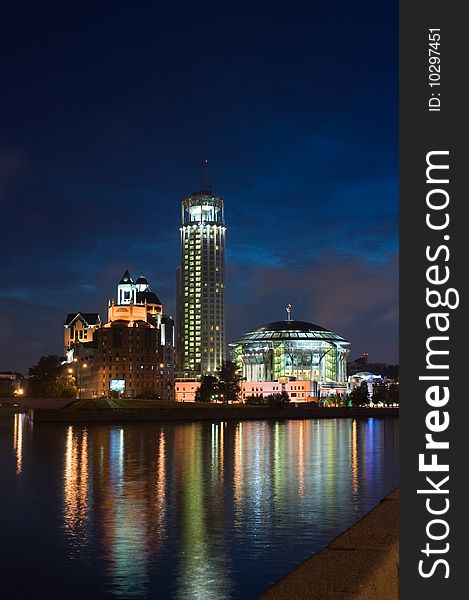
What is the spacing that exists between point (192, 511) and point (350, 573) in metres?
31.5

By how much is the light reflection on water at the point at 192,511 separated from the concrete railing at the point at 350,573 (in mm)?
13334

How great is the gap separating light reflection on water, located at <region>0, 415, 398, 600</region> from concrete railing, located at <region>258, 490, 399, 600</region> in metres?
13.3

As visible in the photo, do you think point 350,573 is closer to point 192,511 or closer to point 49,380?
point 192,511

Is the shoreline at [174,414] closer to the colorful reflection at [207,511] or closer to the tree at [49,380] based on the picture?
the tree at [49,380]

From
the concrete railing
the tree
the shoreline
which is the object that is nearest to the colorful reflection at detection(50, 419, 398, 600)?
the concrete railing

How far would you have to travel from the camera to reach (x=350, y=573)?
10227 millimetres

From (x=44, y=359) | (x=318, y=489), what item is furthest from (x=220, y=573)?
(x=44, y=359)

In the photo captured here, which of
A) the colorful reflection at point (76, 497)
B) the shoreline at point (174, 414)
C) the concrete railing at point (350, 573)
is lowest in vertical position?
the shoreline at point (174, 414)

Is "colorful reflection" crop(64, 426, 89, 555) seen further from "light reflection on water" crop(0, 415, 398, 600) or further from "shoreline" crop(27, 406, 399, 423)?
Answer: "shoreline" crop(27, 406, 399, 423)

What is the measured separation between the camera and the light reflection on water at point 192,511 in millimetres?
27016

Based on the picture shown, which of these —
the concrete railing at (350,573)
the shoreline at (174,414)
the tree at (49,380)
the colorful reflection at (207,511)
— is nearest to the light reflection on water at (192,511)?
the colorful reflection at (207,511)

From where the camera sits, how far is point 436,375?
30.4 ft

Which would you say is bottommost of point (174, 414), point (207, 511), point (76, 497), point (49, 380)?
point (174, 414)

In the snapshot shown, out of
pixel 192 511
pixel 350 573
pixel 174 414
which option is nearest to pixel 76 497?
pixel 192 511
